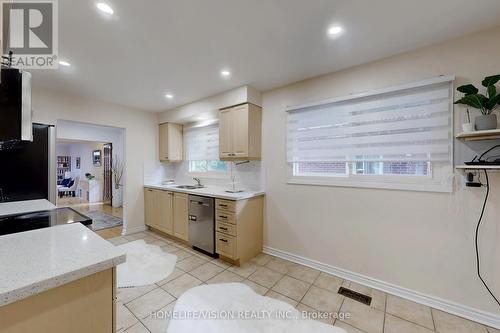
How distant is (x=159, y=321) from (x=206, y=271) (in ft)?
2.76

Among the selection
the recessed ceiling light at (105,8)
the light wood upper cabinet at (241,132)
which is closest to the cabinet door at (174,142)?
the light wood upper cabinet at (241,132)

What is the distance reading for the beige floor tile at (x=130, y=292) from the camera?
2.07 meters

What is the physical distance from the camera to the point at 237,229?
2713 millimetres

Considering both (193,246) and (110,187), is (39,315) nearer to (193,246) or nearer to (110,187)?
(193,246)

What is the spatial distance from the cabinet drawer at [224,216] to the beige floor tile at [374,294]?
5.17 feet

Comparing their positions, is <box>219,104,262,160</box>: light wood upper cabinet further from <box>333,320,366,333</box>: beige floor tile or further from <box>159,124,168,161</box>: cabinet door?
<box>333,320,366,333</box>: beige floor tile

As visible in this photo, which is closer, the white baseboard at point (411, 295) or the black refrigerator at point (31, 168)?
the white baseboard at point (411, 295)

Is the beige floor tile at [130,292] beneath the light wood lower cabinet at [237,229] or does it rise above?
beneath

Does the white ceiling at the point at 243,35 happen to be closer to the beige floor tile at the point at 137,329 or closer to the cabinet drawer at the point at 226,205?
the cabinet drawer at the point at 226,205

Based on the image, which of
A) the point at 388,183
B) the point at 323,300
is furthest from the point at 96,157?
the point at 388,183

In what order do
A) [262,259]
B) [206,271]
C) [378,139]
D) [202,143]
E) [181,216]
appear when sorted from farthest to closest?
[202,143] < [181,216] < [262,259] < [206,271] < [378,139]

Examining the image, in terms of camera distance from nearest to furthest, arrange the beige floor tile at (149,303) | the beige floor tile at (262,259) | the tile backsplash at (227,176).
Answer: the beige floor tile at (149,303)
the beige floor tile at (262,259)
the tile backsplash at (227,176)

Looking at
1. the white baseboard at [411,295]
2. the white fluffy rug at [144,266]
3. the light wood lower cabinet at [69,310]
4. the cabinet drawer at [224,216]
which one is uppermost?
the light wood lower cabinet at [69,310]

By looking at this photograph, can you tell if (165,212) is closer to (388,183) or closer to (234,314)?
(234,314)
